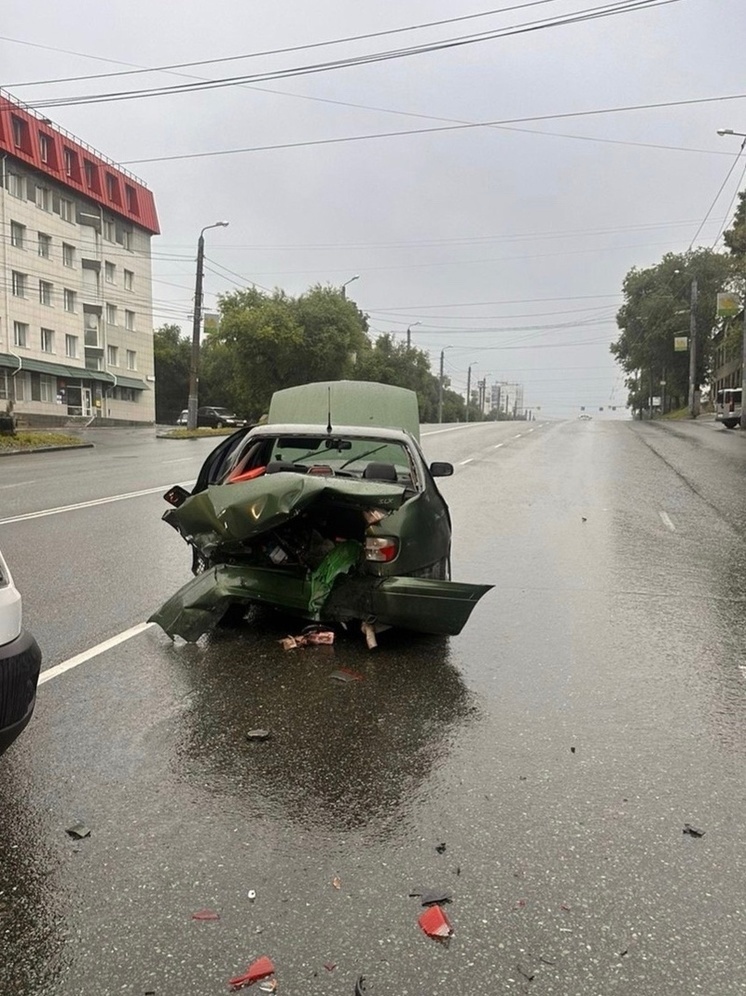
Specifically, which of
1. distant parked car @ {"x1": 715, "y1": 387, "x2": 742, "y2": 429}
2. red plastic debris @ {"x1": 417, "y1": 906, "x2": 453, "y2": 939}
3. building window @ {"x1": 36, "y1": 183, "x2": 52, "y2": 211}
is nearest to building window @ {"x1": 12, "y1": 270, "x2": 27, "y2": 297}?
building window @ {"x1": 36, "y1": 183, "x2": 52, "y2": 211}

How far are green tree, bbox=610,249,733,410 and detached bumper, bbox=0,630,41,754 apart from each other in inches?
2766

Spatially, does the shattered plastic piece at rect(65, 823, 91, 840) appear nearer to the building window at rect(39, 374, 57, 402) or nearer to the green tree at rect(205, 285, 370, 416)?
the green tree at rect(205, 285, 370, 416)

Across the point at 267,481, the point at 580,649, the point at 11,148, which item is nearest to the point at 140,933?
the point at 267,481

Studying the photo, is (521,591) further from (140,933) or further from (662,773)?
(140,933)

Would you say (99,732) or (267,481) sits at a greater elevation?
(267,481)

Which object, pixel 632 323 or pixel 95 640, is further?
pixel 632 323

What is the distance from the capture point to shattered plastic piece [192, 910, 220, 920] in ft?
8.80

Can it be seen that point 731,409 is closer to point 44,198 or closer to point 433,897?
point 44,198

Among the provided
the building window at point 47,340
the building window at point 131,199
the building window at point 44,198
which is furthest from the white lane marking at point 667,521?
the building window at point 131,199

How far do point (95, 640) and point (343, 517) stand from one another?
1.97 metres

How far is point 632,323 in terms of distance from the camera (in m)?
77.2

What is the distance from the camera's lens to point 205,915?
270cm

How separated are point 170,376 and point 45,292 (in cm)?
2825

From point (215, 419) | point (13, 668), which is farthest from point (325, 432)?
point (215, 419)
